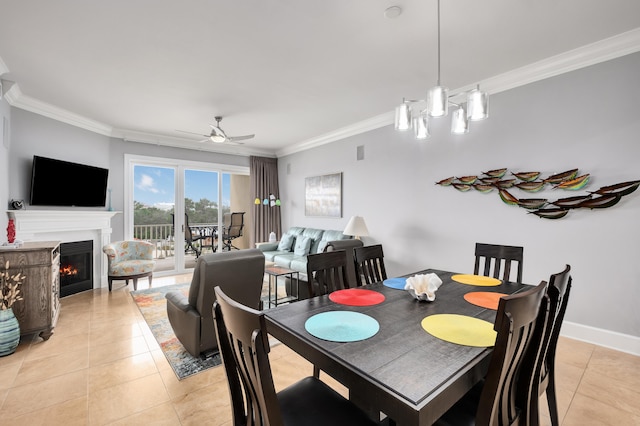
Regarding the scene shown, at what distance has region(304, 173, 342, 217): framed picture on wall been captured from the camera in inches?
213

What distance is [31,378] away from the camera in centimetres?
225

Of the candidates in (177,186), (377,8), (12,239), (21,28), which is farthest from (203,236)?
(377,8)

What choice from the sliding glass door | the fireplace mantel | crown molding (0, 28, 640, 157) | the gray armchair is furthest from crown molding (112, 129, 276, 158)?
the gray armchair

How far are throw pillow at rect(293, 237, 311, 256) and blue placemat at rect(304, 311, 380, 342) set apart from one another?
12.1 feet

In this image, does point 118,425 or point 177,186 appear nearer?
point 118,425

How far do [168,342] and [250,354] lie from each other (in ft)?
8.16

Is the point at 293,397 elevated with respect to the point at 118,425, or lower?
elevated

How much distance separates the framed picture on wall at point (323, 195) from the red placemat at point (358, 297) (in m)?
3.56

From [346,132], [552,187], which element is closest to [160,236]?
[346,132]

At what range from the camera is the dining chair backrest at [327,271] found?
6.56ft

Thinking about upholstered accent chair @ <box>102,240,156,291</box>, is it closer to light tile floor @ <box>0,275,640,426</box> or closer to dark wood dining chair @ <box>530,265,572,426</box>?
light tile floor @ <box>0,275,640,426</box>

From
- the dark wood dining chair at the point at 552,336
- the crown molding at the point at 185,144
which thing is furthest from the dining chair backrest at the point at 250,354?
the crown molding at the point at 185,144

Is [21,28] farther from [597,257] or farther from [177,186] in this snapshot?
[597,257]

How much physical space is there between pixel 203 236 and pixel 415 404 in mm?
6288
